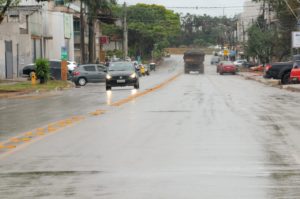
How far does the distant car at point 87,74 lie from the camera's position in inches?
2056

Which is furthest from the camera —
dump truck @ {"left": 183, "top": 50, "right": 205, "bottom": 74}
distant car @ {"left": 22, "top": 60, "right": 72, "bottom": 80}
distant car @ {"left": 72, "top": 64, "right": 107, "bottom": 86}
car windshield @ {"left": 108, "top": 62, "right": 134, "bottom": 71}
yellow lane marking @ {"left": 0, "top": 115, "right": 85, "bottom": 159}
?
dump truck @ {"left": 183, "top": 50, "right": 205, "bottom": 74}

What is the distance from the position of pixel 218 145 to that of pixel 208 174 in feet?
10.8

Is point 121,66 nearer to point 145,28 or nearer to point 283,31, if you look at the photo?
point 283,31

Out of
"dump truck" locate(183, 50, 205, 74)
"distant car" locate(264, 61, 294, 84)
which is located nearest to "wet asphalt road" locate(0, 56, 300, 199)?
"distant car" locate(264, 61, 294, 84)

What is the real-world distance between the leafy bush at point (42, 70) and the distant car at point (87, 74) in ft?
14.2

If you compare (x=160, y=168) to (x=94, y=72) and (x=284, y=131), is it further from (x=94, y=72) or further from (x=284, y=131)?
(x=94, y=72)

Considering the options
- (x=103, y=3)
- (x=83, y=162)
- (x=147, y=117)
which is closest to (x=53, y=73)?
(x=103, y=3)

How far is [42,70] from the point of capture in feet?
156

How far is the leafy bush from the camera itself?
47162mm

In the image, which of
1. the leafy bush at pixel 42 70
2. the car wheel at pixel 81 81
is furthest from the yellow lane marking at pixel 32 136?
the car wheel at pixel 81 81

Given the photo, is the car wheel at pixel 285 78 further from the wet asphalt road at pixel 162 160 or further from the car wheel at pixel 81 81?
the wet asphalt road at pixel 162 160

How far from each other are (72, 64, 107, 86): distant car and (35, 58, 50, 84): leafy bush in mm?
4322

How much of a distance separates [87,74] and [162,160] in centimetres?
4173

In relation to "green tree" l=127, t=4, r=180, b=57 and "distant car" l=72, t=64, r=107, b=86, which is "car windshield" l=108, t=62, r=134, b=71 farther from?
"green tree" l=127, t=4, r=180, b=57
